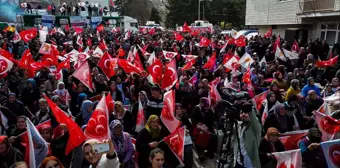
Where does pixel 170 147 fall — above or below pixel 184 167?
above

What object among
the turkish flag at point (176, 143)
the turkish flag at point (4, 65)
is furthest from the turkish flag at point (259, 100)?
the turkish flag at point (4, 65)

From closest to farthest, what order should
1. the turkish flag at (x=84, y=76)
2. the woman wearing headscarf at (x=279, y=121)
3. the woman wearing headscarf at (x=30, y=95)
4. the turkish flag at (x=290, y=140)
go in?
the turkish flag at (x=290, y=140) → the woman wearing headscarf at (x=279, y=121) → the woman wearing headscarf at (x=30, y=95) → the turkish flag at (x=84, y=76)

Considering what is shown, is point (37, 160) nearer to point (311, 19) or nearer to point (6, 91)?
point (6, 91)

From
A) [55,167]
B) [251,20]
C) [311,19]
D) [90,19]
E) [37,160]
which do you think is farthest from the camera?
[90,19]

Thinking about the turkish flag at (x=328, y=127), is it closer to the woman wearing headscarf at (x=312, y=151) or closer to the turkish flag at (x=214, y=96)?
the woman wearing headscarf at (x=312, y=151)

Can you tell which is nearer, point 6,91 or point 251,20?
point 6,91

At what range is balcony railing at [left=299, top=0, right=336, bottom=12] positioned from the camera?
17.5 meters

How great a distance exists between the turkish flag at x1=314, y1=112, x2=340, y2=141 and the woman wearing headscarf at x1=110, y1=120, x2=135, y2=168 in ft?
9.13

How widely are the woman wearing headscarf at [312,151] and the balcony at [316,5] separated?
1392 centimetres

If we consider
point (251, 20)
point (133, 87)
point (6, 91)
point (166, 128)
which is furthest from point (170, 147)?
point (251, 20)

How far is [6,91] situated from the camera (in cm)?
782

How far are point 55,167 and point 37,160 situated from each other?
69 cm

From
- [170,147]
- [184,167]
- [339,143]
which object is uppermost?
[339,143]

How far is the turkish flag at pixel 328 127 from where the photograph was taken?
16.2 ft
